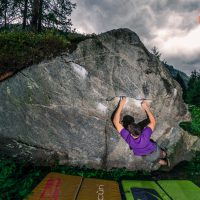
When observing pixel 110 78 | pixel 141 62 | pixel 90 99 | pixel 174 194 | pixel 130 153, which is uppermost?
A: pixel 141 62

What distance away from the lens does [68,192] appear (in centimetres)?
688

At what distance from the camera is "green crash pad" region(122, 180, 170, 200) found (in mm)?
7041

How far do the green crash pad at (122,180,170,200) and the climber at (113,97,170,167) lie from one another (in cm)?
102

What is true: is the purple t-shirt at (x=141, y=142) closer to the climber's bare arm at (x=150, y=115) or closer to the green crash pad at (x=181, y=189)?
the climber's bare arm at (x=150, y=115)

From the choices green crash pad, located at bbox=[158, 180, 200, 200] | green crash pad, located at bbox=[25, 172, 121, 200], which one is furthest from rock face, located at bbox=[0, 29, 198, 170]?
green crash pad, located at bbox=[158, 180, 200, 200]

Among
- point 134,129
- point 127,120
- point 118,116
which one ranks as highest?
point 118,116

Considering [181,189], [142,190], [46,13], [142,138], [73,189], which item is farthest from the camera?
[46,13]

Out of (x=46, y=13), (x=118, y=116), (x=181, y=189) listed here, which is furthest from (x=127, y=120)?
(x=46, y=13)

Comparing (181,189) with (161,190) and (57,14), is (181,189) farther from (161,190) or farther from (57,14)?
(57,14)

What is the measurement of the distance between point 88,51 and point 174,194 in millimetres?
5117

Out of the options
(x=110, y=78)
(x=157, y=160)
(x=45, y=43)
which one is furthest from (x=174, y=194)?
(x=45, y=43)

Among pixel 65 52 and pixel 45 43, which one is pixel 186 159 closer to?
pixel 65 52

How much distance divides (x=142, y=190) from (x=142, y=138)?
1.67 metres

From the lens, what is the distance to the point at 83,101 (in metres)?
8.86
